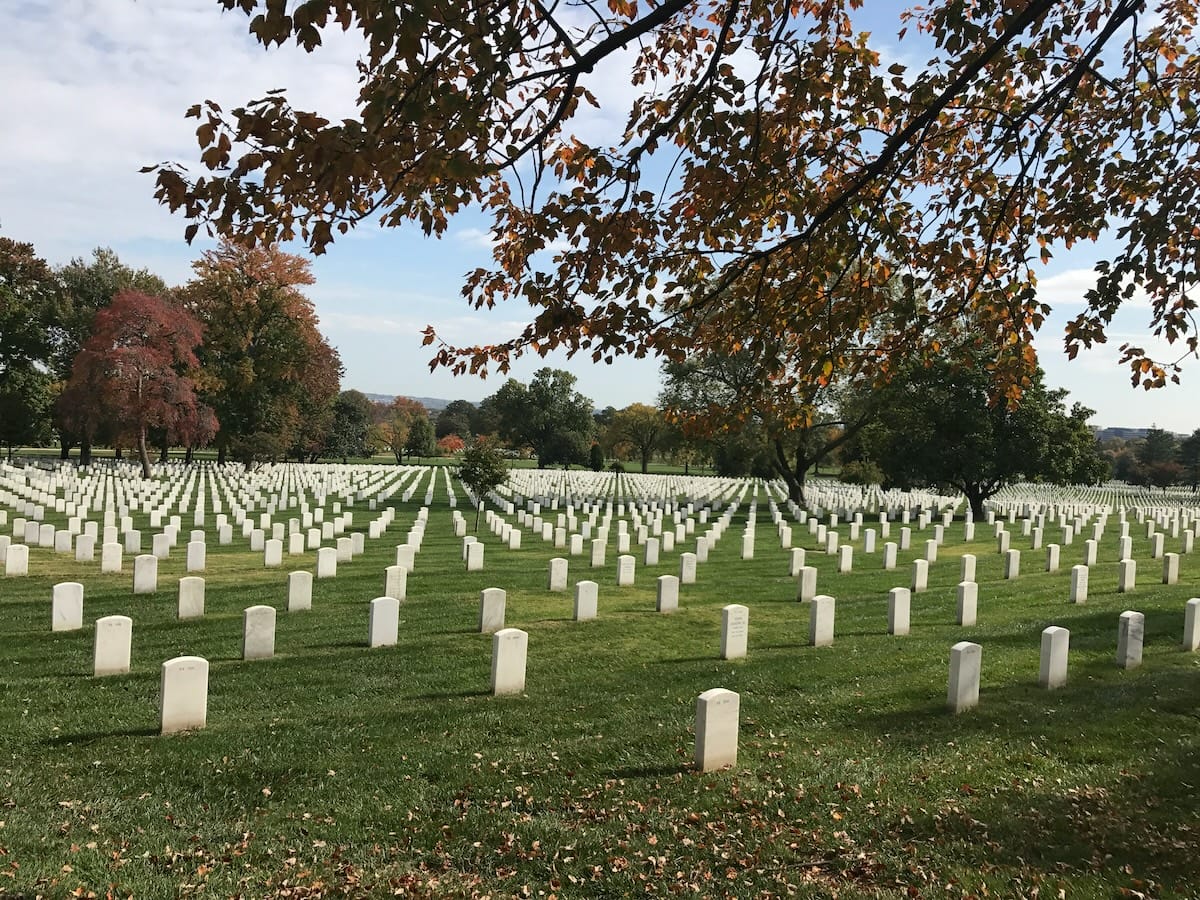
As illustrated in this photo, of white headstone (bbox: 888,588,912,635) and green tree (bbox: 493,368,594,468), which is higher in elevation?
green tree (bbox: 493,368,594,468)

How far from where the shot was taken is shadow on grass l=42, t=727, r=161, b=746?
676cm

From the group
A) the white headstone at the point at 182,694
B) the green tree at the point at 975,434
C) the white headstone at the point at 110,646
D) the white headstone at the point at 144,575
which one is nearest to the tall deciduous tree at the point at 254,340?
the green tree at the point at 975,434

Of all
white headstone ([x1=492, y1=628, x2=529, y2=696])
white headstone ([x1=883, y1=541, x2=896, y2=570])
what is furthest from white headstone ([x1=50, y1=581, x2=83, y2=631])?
white headstone ([x1=883, y1=541, x2=896, y2=570])

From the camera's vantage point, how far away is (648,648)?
35.9 ft

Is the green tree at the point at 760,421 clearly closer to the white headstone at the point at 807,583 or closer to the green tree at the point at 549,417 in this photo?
the white headstone at the point at 807,583

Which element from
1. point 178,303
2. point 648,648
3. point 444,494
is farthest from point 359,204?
point 178,303

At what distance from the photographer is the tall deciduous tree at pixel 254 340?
173ft

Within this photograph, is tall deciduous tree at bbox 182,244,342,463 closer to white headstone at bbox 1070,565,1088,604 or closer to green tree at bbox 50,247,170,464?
green tree at bbox 50,247,170,464

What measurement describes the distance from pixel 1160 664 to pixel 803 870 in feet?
23.8

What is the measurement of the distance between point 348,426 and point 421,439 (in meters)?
18.6

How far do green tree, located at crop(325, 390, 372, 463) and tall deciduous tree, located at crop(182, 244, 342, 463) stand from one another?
81.8ft

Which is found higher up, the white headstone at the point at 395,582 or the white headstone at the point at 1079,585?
the white headstone at the point at 1079,585

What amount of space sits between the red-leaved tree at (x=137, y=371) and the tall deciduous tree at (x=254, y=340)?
300 inches

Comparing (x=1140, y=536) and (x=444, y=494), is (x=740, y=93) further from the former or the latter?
(x=444, y=494)
